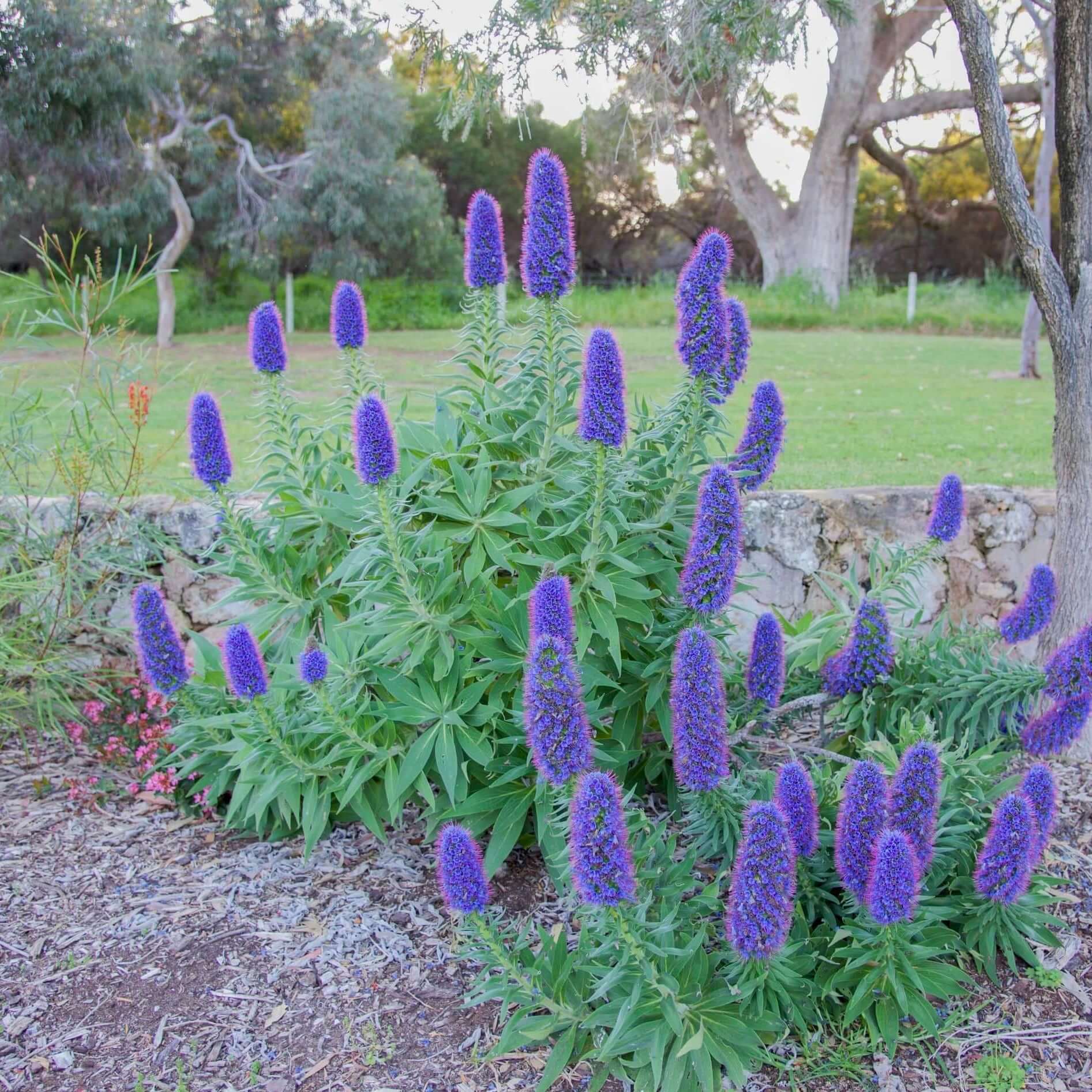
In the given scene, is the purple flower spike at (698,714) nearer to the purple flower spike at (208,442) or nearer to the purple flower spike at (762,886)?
the purple flower spike at (762,886)

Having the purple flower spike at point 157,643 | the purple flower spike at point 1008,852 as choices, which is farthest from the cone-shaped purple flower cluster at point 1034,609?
the purple flower spike at point 157,643

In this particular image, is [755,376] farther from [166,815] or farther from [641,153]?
[641,153]

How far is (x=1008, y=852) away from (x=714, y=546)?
106 cm

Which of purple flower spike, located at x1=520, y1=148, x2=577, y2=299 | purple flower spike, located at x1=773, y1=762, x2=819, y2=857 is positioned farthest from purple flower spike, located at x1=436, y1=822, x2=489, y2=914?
purple flower spike, located at x1=520, y1=148, x2=577, y2=299

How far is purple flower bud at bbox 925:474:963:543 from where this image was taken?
352cm

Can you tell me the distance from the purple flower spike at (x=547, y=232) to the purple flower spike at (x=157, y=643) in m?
1.55

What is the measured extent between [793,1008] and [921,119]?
26.8 metres

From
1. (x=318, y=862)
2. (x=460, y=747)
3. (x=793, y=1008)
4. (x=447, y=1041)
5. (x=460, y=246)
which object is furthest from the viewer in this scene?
(x=460, y=246)

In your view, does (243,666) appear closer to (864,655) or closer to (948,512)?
(864,655)

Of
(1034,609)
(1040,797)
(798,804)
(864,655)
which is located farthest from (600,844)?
(1034,609)

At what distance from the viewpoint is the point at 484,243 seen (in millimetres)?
3057

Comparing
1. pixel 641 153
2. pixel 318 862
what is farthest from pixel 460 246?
pixel 318 862

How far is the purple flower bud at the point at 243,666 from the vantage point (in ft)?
9.78

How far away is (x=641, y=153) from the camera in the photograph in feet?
75.5
